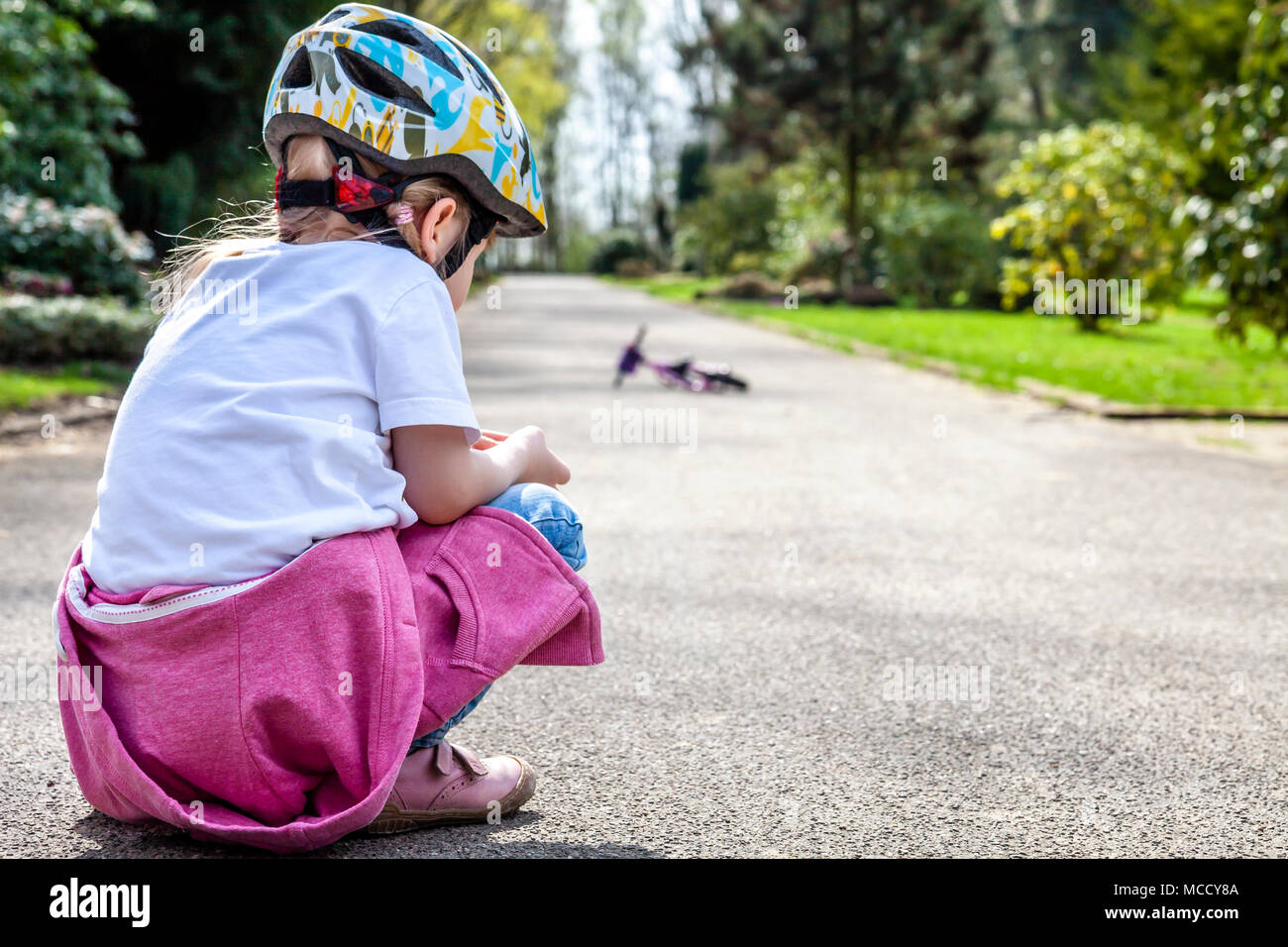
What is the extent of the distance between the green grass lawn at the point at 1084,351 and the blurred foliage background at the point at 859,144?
1.84ft

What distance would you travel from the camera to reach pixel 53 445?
23.7 feet

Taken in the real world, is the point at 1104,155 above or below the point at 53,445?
above

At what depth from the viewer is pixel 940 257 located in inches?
983

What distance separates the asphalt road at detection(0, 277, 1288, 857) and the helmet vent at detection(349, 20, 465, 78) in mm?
1331

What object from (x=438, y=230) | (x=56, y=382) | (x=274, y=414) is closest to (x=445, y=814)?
(x=274, y=414)

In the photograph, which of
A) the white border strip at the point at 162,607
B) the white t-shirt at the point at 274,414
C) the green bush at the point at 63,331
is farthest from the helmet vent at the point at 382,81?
the green bush at the point at 63,331

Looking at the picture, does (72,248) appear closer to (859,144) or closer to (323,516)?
(323,516)

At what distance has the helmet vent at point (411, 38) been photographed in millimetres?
2252

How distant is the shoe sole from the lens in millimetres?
2295

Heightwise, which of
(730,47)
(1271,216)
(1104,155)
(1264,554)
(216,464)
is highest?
(730,47)
